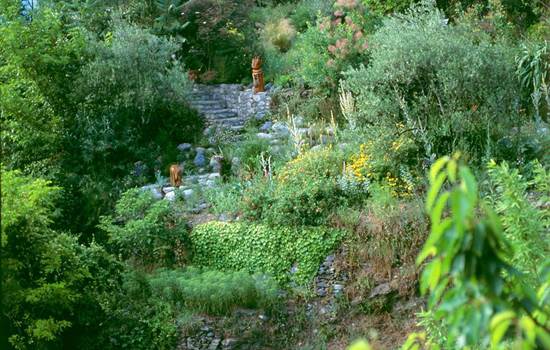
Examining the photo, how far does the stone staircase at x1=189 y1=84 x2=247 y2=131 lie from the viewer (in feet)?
43.5

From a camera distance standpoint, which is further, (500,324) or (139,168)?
(139,168)

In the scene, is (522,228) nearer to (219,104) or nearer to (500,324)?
(500,324)

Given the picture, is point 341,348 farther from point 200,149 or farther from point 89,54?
point 89,54

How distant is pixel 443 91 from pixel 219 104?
5.69m

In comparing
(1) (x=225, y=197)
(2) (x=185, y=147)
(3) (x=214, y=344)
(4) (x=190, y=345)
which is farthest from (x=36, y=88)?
(3) (x=214, y=344)

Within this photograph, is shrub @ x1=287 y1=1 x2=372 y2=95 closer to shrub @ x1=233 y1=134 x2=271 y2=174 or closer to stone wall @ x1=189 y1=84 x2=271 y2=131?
stone wall @ x1=189 y1=84 x2=271 y2=131

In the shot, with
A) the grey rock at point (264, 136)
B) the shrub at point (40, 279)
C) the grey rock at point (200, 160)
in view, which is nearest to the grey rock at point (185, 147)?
the grey rock at point (200, 160)

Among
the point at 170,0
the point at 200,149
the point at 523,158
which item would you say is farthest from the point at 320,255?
the point at 170,0

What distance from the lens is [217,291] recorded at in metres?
8.00

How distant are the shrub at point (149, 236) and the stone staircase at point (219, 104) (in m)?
3.77

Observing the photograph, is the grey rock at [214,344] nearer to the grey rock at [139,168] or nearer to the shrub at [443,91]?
the shrub at [443,91]

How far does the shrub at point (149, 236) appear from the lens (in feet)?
29.8

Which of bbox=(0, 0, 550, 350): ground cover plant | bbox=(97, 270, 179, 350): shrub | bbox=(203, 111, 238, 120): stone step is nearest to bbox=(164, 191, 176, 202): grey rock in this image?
bbox=(0, 0, 550, 350): ground cover plant

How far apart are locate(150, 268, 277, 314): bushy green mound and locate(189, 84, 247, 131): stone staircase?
5091mm
